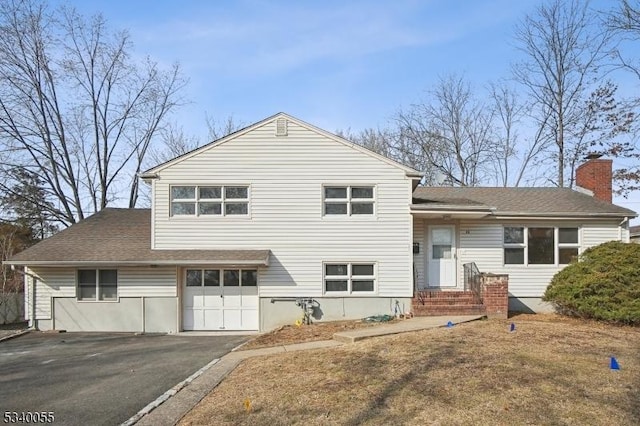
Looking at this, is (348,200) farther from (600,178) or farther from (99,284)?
(600,178)

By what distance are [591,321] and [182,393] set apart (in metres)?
11.2

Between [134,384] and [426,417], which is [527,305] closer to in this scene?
[426,417]

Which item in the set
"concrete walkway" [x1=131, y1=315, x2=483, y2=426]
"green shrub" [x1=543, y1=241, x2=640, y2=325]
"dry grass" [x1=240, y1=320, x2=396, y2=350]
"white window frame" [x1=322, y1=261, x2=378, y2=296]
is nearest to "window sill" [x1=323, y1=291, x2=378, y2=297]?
"white window frame" [x1=322, y1=261, x2=378, y2=296]

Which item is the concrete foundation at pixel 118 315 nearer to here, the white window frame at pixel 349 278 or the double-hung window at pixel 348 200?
the white window frame at pixel 349 278

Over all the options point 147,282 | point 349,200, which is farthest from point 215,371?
point 349,200

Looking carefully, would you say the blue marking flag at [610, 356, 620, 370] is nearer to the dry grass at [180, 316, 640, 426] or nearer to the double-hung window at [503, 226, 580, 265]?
the dry grass at [180, 316, 640, 426]

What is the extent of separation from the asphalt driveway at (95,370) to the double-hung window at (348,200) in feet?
16.4

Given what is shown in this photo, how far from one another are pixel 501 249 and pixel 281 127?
8.44 metres

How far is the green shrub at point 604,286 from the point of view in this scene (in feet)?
41.0

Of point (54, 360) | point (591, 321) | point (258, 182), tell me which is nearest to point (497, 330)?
point (591, 321)

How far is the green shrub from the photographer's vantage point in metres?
12.5

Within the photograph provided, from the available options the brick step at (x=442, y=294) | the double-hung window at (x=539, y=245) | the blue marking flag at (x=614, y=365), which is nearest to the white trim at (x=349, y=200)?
the brick step at (x=442, y=294)

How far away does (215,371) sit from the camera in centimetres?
924

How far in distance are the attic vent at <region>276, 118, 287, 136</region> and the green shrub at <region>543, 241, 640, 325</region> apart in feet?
31.8
